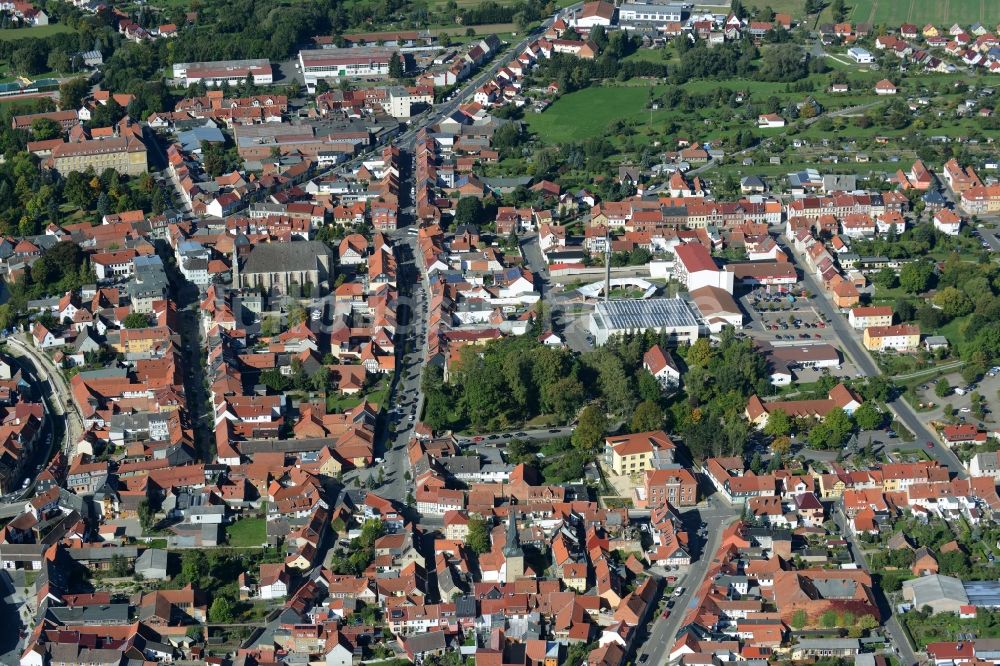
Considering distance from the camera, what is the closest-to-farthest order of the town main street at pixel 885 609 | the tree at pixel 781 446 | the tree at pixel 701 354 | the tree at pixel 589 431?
the town main street at pixel 885 609 → the tree at pixel 781 446 → the tree at pixel 589 431 → the tree at pixel 701 354

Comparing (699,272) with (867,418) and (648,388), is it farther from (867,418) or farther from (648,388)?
(867,418)

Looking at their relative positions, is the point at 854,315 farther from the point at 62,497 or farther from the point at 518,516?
the point at 62,497

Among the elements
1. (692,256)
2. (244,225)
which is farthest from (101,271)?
(692,256)

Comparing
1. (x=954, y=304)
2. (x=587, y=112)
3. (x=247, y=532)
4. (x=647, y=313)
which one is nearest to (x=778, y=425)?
(x=647, y=313)

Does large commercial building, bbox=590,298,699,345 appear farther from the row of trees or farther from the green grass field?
the green grass field

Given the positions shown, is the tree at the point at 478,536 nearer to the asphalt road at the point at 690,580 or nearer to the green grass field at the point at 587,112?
the asphalt road at the point at 690,580

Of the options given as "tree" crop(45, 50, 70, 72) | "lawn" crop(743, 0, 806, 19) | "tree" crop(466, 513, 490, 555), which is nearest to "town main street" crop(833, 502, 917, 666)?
"tree" crop(466, 513, 490, 555)

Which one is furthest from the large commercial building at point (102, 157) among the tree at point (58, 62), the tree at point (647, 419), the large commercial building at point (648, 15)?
the large commercial building at point (648, 15)
